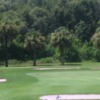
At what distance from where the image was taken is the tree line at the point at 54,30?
73562mm

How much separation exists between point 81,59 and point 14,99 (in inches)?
2612

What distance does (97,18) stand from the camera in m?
112

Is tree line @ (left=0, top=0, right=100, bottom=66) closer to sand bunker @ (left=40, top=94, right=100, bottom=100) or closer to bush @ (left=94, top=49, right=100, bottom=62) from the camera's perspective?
bush @ (left=94, top=49, right=100, bottom=62)

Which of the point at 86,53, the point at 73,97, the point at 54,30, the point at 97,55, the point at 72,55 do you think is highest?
the point at 54,30

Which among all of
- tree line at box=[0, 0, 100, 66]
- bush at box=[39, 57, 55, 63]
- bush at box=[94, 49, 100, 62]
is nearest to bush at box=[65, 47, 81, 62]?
tree line at box=[0, 0, 100, 66]

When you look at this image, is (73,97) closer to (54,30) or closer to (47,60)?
(47,60)

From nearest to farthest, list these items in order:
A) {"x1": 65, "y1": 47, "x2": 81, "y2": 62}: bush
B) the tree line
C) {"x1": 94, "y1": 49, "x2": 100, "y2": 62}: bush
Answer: the tree line < {"x1": 65, "y1": 47, "x2": 81, "y2": 62}: bush < {"x1": 94, "y1": 49, "x2": 100, "y2": 62}: bush

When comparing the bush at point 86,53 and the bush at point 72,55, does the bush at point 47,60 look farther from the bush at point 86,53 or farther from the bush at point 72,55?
the bush at point 86,53

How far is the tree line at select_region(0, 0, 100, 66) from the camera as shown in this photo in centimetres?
7356

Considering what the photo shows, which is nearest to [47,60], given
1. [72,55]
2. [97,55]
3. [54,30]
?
[72,55]

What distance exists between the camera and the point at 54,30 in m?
106

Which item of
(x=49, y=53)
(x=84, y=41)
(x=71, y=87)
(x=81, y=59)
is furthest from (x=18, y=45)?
(x=71, y=87)

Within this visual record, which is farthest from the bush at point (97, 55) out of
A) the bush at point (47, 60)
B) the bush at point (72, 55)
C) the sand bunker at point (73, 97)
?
the sand bunker at point (73, 97)

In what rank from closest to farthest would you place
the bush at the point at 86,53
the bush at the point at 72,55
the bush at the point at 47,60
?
the bush at the point at 47,60, the bush at the point at 72,55, the bush at the point at 86,53
